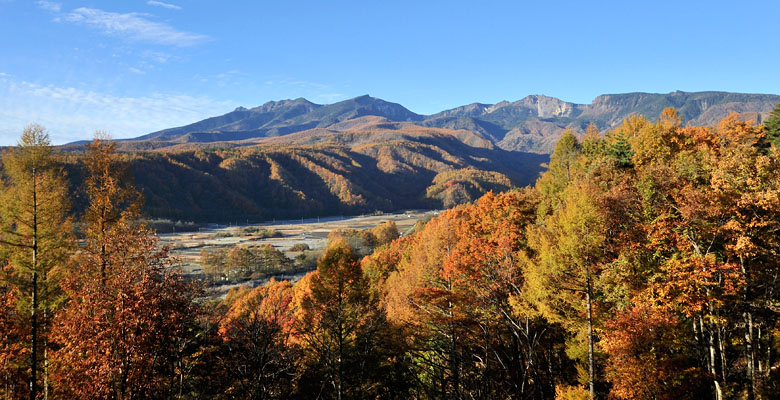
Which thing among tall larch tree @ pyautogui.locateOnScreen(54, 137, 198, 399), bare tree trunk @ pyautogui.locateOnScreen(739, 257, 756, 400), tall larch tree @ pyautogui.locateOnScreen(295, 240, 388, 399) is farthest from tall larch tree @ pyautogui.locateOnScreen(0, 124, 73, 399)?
bare tree trunk @ pyautogui.locateOnScreen(739, 257, 756, 400)

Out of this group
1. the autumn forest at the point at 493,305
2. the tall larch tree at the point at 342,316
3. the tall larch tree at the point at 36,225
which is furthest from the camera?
the tall larch tree at the point at 342,316

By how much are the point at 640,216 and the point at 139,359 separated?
22.4 metres

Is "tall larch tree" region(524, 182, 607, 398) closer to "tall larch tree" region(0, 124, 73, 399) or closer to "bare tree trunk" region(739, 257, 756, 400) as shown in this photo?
"bare tree trunk" region(739, 257, 756, 400)

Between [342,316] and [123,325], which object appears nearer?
[123,325]

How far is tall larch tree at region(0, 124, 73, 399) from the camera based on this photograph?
18.3 meters

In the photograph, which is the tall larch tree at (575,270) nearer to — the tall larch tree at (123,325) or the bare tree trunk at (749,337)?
the bare tree trunk at (749,337)

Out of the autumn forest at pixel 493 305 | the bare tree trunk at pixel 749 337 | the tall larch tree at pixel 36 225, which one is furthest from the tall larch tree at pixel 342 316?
the bare tree trunk at pixel 749 337

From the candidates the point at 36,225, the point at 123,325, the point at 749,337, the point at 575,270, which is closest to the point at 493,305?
the point at 575,270

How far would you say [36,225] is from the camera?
18.4m

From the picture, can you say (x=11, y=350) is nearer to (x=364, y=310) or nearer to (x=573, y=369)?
(x=364, y=310)

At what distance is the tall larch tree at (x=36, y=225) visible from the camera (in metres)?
18.3

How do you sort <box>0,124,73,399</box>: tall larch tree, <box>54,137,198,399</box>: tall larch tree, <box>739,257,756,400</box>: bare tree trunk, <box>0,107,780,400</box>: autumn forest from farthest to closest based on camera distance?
<box>0,124,73,399</box>: tall larch tree, <box>739,257,756,400</box>: bare tree trunk, <box>0,107,780,400</box>: autumn forest, <box>54,137,198,399</box>: tall larch tree

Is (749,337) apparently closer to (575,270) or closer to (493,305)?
(575,270)

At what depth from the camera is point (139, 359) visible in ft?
38.9
